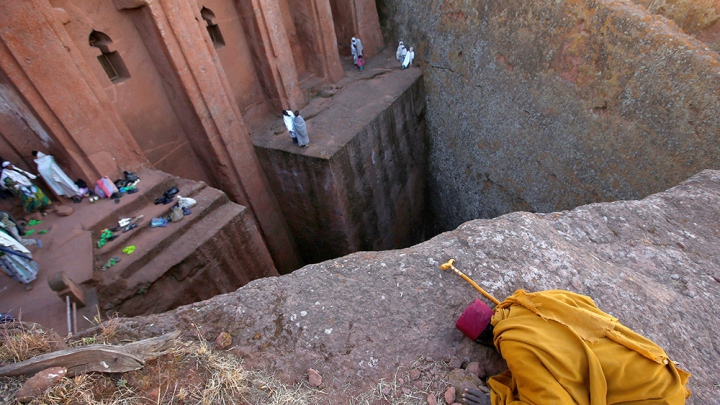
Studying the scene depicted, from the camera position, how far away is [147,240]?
14.3 feet

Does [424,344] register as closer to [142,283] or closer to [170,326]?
[170,326]

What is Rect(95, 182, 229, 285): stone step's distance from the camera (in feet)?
13.2

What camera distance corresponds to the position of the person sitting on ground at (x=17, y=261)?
11.9ft

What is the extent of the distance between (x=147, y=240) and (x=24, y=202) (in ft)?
5.30

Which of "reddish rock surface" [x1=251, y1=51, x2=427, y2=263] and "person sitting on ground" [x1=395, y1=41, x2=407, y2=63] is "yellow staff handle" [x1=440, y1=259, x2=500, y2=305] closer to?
"reddish rock surface" [x1=251, y1=51, x2=427, y2=263]

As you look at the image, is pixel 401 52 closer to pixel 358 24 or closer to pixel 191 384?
pixel 358 24

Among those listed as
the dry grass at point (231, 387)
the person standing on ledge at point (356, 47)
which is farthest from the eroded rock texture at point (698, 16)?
the dry grass at point (231, 387)

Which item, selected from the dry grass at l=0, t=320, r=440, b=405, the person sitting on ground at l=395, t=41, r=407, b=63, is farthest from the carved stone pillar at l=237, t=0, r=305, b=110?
the dry grass at l=0, t=320, r=440, b=405

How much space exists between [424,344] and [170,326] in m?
1.60

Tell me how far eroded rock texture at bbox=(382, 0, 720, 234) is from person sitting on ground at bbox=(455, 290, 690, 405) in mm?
3496

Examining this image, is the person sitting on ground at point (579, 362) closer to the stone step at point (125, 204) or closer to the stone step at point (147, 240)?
the stone step at point (147, 240)

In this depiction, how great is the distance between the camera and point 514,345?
1.74 meters

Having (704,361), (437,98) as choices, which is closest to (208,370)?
(704,361)

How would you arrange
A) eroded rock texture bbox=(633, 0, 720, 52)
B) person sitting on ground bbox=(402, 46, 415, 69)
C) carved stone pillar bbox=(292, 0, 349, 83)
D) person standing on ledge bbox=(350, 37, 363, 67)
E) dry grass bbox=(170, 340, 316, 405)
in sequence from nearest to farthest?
dry grass bbox=(170, 340, 316, 405) → eroded rock texture bbox=(633, 0, 720, 52) → carved stone pillar bbox=(292, 0, 349, 83) → person sitting on ground bbox=(402, 46, 415, 69) → person standing on ledge bbox=(350, 37, 363, 67)
